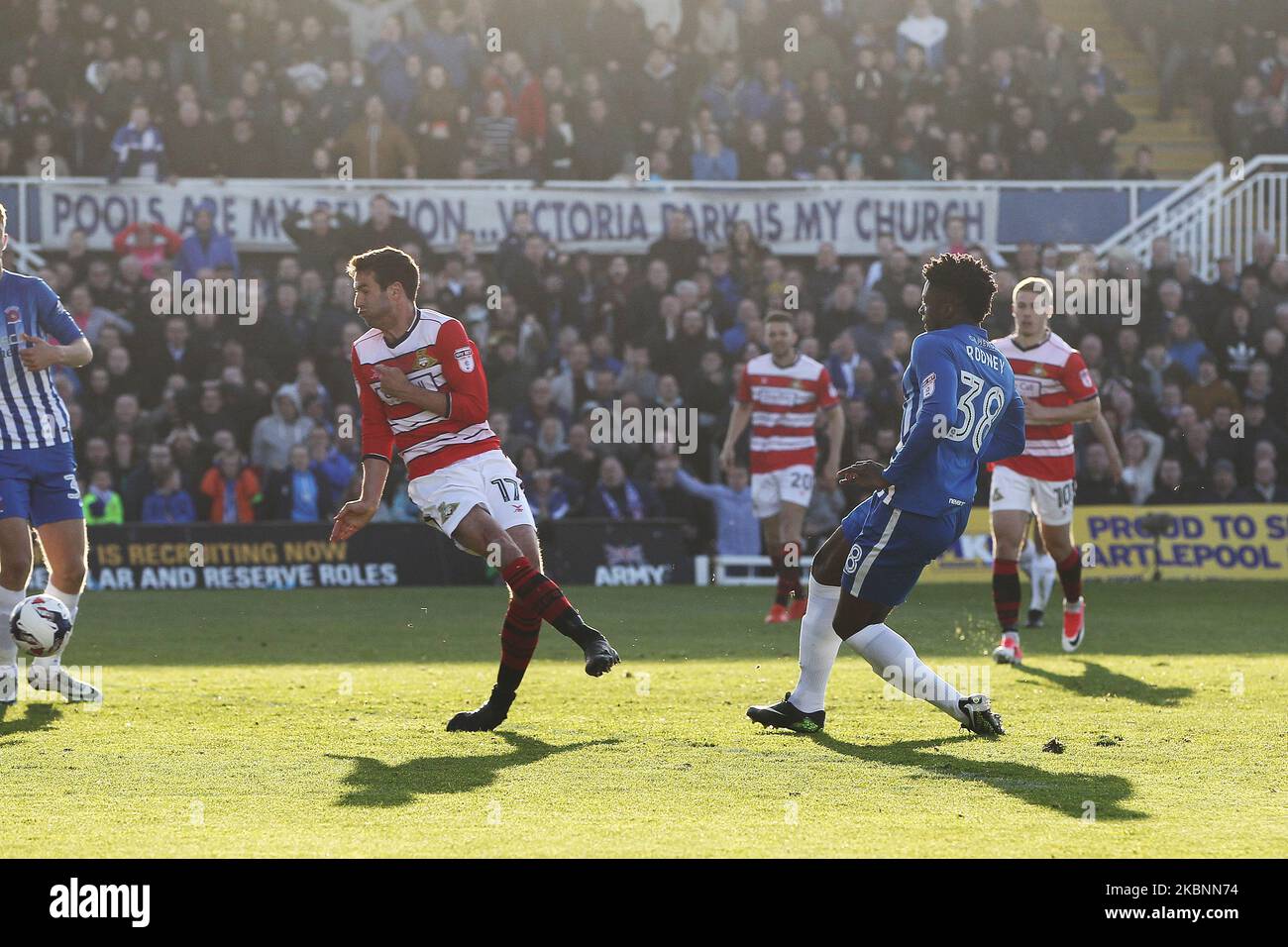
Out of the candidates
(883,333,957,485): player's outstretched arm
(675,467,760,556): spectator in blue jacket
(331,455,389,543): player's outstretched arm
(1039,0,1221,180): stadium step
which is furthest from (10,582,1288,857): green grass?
(1039,0,1221,180): stadium step

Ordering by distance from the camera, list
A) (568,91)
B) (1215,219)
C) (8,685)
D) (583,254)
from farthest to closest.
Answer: (568,91) < (1215,219) < (583,254) < (8,685)

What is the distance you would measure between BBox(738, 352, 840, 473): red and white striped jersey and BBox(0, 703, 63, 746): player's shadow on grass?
261 inches

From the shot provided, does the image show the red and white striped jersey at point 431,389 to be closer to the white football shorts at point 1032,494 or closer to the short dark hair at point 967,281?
the short dark hair at point 967,281

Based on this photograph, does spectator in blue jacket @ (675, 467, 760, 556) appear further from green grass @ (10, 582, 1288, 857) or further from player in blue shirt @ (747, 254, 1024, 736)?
player in blue shirt @ (747, 254, 1024, 736)

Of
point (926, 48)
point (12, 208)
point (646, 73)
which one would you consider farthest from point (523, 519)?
point (926, 48)

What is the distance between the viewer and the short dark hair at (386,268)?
25.6ft

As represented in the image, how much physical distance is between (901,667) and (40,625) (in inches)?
151

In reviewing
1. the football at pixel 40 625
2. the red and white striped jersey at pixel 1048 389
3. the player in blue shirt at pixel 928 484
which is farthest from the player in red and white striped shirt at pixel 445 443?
the red and white striped jersey at pixel 1048 389

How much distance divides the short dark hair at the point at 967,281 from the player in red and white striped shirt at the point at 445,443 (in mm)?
1999

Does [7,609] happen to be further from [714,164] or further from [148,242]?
[714,164]

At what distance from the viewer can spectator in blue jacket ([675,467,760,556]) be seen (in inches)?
716

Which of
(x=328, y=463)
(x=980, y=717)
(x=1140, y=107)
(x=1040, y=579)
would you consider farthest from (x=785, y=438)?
(x=1140, y=107)

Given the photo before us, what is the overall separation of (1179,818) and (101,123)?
727 inches

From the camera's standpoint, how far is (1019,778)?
6.56m
